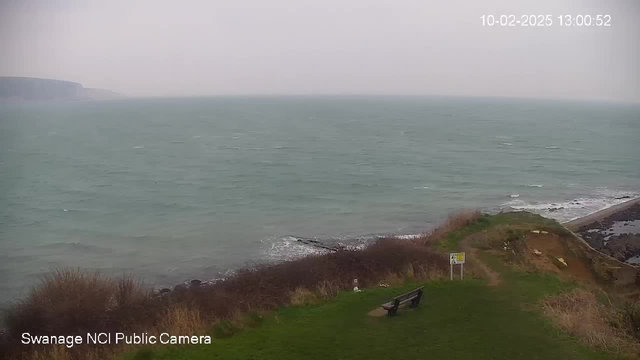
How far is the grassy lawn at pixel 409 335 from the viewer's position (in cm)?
1148

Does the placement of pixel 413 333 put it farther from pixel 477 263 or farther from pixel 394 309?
pixel 477 263

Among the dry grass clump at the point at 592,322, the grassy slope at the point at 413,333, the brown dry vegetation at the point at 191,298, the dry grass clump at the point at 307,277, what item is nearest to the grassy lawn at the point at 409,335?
the grassy slope at the point at 413,333

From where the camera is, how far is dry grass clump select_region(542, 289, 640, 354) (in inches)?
460

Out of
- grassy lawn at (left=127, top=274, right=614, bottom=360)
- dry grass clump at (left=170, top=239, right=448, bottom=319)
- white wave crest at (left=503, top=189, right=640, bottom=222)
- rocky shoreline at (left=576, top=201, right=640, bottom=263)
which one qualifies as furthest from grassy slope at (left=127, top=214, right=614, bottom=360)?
white wave crest at (left=503, top=189, right=640, bottom=222)

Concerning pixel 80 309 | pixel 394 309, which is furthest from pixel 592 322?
pixel 80 309

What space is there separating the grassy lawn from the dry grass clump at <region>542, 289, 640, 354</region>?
41 cm

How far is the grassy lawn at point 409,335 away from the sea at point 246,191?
48.4ft

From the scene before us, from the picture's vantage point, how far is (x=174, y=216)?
129ft

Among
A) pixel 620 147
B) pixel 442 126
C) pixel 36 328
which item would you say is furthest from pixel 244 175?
pixel 442 126

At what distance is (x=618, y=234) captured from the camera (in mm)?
34156

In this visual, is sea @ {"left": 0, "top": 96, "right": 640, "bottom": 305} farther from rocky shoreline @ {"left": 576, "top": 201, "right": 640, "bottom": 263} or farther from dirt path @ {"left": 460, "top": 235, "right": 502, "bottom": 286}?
dirt path @ {"left": 460, "top": 235, "right": 502, "bottom": 286}

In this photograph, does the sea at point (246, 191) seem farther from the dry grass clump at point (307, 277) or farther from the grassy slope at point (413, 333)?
the grassy slope at point (413, 333)

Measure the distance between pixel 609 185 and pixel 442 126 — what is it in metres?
64.4

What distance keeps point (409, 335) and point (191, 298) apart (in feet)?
35.4
